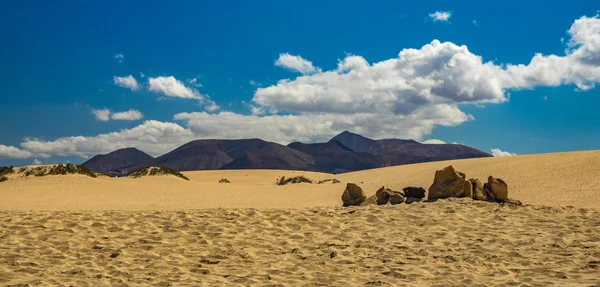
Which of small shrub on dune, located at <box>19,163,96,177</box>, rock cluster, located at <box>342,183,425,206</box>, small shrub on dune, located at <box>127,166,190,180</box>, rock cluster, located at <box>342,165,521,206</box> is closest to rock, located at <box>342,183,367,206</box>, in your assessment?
rock cluster, located at <box>342,183,425,206</box>

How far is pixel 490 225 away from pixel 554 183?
11866 millimetres

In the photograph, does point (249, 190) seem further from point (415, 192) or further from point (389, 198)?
point (415, 192)

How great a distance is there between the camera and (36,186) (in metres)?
24.7

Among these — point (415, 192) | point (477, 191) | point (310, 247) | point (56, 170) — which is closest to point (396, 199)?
point (415, 192)

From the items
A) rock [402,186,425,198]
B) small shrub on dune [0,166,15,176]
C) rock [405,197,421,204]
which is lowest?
rock [405,197,421,204]

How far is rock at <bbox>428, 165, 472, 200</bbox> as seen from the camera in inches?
644

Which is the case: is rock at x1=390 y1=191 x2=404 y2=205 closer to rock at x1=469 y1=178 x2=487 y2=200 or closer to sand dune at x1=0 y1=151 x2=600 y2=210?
rock at x1=469 y1=178 x2=487 y2=200

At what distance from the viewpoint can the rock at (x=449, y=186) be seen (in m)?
16.4

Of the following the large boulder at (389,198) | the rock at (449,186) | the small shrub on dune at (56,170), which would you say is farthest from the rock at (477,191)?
the small shrub on dune at (56,170)

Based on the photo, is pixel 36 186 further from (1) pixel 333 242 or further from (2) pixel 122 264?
(1) pixel 333 242

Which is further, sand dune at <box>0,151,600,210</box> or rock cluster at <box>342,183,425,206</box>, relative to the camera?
sand dune at <box>0,151,600,210</box>

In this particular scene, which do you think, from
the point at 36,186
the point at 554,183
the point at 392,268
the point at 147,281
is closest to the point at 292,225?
the point at 392,268

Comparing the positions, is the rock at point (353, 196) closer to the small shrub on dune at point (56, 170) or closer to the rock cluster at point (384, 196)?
the rock cluster at point (384, 196)

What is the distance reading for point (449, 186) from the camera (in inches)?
646
